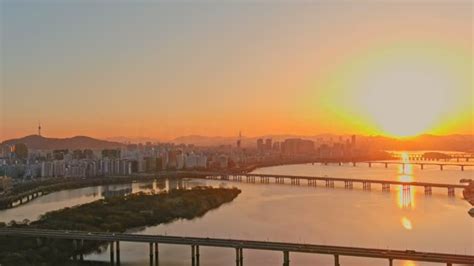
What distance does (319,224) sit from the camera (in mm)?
13609

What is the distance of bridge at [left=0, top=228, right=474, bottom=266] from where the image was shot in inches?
323

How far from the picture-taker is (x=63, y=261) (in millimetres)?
9633

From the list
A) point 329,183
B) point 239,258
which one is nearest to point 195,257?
point 239,258

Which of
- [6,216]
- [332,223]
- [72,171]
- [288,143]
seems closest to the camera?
[332,223]

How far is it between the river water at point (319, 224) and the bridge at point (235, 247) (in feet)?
0.75

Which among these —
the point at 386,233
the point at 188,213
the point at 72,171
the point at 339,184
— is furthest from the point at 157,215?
the point at 72,171

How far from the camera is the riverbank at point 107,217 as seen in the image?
9.74 m

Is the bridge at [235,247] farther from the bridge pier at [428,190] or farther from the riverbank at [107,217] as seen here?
the bridge pier at [428,190]

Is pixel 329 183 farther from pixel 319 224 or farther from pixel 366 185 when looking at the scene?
pixel 319 224

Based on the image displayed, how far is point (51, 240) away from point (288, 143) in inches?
2423

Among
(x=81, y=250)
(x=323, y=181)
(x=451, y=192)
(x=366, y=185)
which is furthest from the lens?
(x=323, y=181)

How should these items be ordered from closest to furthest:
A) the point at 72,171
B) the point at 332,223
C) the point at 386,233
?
the point at 386,233
the point at 332,223
the point at 72,171

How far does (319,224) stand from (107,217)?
5.58 meters

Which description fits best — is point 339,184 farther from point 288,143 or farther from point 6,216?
point 288,143
